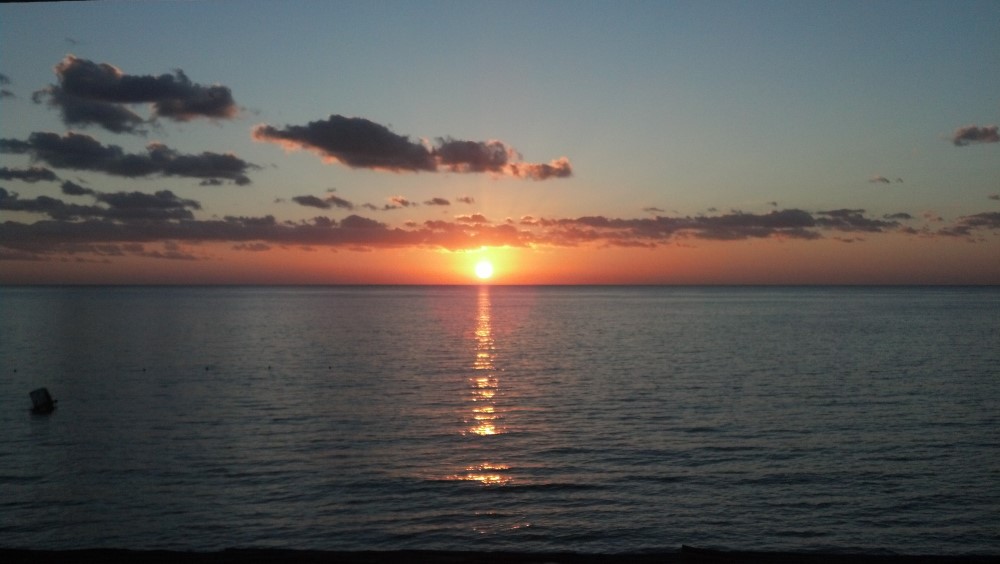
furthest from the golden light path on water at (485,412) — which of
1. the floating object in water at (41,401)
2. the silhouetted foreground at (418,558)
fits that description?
the floating object in water at (41,401)

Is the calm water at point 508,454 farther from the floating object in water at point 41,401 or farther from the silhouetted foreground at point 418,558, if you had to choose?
the silhouetted foreground at point 418,558

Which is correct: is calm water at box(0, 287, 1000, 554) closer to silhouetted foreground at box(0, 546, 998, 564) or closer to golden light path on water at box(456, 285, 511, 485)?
golden light path on water at box(456, 285, 511, 485)

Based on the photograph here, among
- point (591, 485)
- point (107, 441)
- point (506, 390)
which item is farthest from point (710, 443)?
point (107, 441)

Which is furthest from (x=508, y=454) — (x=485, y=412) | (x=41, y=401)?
(x=41, y=401)

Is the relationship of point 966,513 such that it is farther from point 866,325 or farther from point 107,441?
point 866,325

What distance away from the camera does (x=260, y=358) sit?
7619 cm

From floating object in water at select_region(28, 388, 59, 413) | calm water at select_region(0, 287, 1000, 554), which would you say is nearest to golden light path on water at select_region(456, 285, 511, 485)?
calm water at select_region(0, 287, 1000, 554)

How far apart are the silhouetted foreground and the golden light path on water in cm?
1285

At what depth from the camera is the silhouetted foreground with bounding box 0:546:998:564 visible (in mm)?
14914

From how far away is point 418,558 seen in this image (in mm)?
15188

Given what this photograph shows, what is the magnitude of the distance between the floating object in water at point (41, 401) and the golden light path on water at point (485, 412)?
78.5ft

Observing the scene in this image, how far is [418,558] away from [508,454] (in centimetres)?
1830

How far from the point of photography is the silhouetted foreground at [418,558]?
14.9 metres

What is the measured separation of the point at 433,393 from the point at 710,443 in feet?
73.9
